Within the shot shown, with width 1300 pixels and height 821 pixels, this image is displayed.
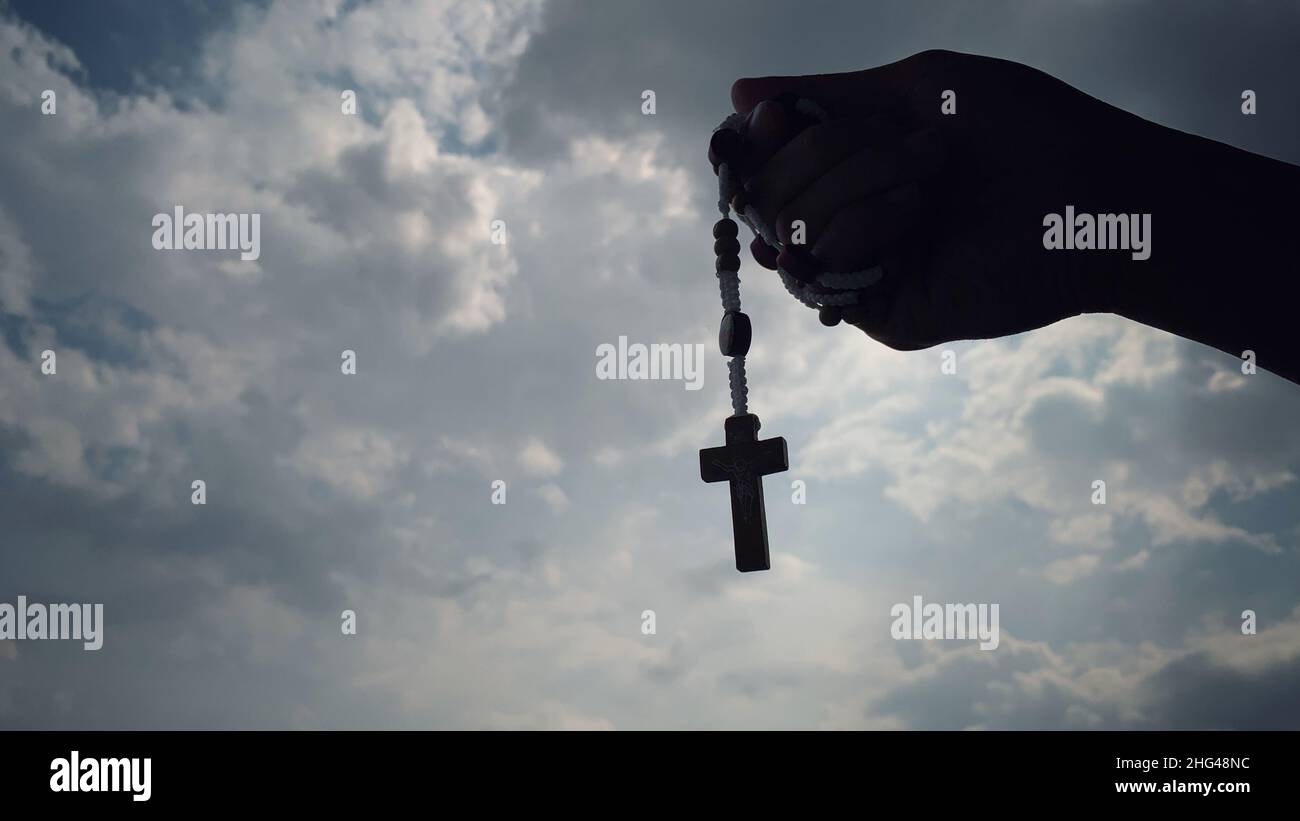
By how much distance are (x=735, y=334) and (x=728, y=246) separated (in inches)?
20.0

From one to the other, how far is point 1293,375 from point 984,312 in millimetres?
1331

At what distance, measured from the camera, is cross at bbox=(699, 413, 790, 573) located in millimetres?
3977

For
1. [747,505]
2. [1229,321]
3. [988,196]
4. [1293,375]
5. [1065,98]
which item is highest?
[1065,98]

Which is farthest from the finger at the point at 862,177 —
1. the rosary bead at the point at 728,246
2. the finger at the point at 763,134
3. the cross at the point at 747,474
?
the cross at the point at 747,474

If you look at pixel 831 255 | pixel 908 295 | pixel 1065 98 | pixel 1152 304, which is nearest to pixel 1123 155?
pixel 1065 98

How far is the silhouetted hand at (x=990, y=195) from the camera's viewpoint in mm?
3592

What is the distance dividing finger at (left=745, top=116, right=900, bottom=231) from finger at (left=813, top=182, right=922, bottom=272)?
0.73 feet

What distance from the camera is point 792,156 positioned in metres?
3.58

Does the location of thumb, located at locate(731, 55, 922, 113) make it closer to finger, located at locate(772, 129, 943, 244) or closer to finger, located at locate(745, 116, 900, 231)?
finger, located at locate(745, 116, 900, 231)

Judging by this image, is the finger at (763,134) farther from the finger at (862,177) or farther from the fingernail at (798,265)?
the fingernail at (798,265)

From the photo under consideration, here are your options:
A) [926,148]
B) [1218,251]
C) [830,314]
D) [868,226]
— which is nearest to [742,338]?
[830,314]

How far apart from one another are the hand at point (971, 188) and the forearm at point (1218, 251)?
9 centimetres

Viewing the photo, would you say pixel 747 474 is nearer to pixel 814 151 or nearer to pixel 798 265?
pixel 798 265

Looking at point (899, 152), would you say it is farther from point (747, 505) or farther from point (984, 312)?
point (747, 505)
